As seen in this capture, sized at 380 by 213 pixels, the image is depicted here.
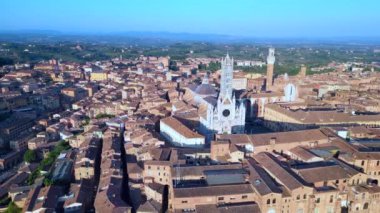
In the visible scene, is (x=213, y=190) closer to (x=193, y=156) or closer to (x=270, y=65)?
(x=193, y=156)

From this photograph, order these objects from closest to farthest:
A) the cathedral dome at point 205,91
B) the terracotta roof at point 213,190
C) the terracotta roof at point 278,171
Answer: the terracotta roof at point 213,190
the terracotta roof at point 278,171
the cathedral dome at point 205,91

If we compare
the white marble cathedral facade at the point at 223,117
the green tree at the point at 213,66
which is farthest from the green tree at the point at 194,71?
the white marble cathedral facade at the point at 223,117

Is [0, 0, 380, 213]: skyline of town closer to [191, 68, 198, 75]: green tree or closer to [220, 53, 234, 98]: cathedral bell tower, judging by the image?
[220, 53, 234, 98]: cathedral bell tower

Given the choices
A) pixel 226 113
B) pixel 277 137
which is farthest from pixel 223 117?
pixel 277 137

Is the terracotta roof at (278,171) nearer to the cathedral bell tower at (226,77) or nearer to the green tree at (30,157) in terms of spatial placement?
the cathedral bell tower at (226,77)

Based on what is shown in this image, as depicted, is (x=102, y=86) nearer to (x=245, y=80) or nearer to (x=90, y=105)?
(x=90, y=105)

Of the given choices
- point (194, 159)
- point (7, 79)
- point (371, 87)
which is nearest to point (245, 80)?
point (371, 87)

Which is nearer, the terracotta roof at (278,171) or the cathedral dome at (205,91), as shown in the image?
the terracotta roof at (278,171)

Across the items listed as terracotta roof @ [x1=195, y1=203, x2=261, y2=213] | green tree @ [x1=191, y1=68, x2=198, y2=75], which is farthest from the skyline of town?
green tree @ [x1=191, y1=68, x2=198, y2=75]
